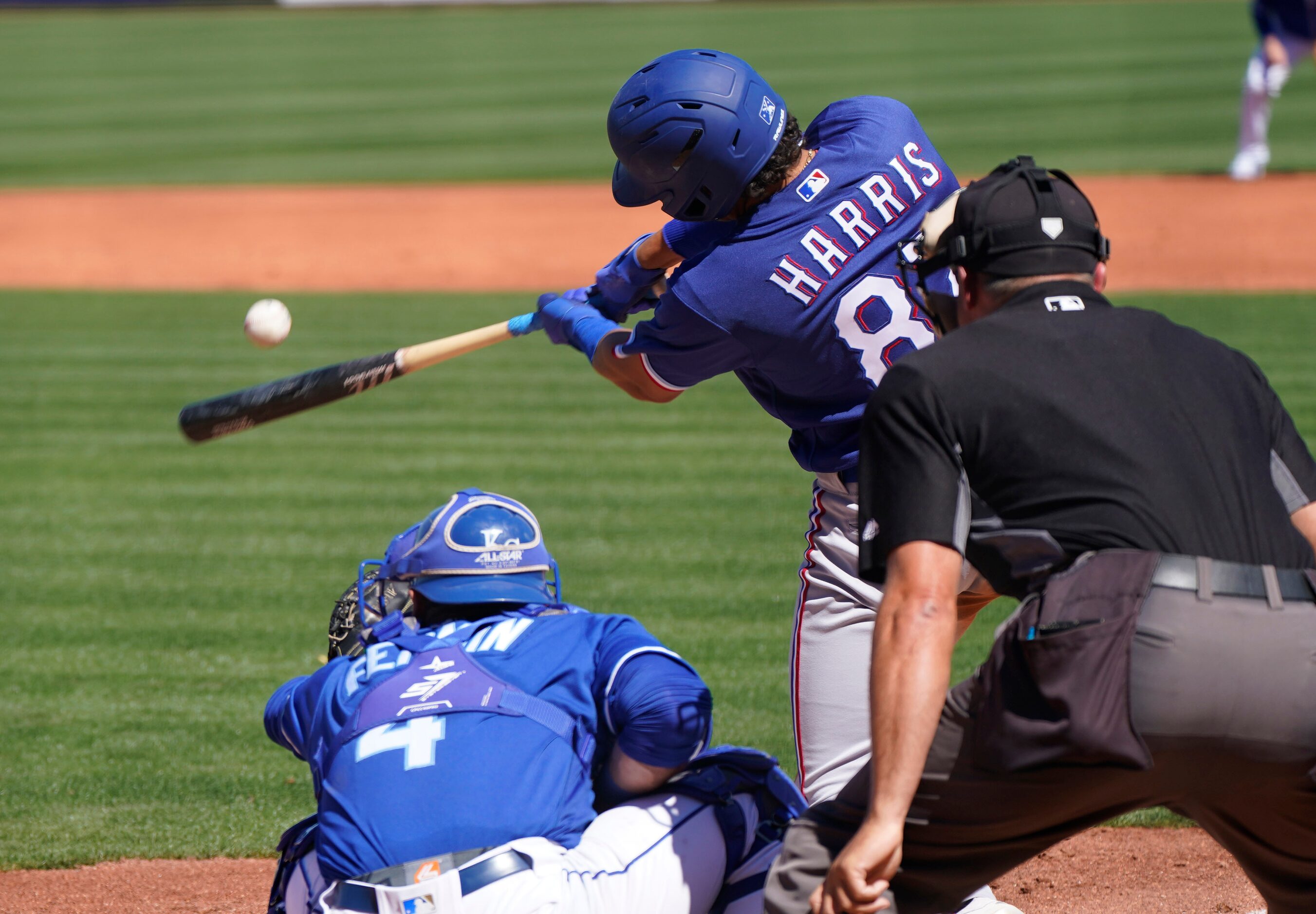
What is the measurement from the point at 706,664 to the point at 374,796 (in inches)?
113

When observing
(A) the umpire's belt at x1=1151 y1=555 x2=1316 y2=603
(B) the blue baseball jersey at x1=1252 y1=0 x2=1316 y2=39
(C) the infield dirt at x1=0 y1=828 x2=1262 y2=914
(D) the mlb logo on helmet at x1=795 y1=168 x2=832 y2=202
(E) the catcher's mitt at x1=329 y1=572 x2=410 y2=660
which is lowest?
(C) the infield dirt at x1=0 y1=828 x2=1262 y2=914

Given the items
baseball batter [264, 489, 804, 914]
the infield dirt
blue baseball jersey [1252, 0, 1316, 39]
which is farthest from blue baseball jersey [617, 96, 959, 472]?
blue baseball jersey [1252, 0, 1316, 39]

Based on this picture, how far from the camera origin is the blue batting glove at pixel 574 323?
382 cm

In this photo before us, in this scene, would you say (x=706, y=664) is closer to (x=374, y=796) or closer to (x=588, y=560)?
(x=588, y=560)

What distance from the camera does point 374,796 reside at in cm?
275

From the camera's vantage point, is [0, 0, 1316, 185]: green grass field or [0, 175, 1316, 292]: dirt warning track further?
[0, 0, 1316, 185]: green grass field

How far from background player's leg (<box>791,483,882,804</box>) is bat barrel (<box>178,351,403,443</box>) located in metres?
1.47

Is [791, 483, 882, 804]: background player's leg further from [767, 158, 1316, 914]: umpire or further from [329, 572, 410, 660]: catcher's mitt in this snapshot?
[329, 572, 410, 660]: catcher's mitt

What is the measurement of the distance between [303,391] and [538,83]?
83.1 ft

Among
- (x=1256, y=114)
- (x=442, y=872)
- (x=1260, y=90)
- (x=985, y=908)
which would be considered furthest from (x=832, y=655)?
(x=1256, y=114)

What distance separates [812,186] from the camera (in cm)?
340

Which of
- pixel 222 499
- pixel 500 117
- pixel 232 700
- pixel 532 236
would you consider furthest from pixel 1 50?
pixel 232 700

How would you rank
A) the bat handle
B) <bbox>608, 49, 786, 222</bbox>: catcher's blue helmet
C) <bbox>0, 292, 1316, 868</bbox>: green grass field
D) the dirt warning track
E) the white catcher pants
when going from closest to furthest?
the white catcher pants, <bbox>608, 49, 786, 222</bbox>: catcher's blue helmet, the bat handle, <bbox>0, 292, 1316, 868</bbox>: green grass field, the dirt warning track

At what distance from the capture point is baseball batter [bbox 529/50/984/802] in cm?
329
